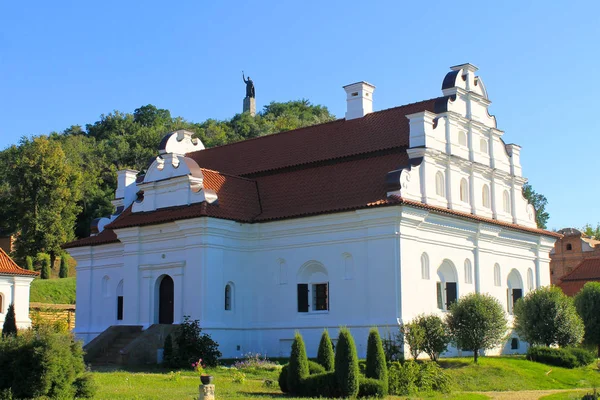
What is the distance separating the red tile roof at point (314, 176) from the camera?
105 feet

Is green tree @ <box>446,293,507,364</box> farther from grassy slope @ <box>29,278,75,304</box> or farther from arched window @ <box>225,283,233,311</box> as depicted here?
grassy slope @ <box>29,278,75,304</box>

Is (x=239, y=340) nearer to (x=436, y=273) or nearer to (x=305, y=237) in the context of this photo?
(x=305, y=237)

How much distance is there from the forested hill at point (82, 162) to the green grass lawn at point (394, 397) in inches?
1708

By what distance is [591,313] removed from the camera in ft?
117

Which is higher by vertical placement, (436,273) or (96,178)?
(96,178)

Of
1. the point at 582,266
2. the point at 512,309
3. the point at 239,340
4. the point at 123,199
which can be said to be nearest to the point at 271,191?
the point at 239,340

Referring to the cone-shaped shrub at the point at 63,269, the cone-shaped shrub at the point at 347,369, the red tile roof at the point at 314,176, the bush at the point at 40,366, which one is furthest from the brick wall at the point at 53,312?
the cone-shaped shrub at the point at 347,369

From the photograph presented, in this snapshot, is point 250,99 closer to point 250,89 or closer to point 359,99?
point 250,89

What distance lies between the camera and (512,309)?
36.3 m

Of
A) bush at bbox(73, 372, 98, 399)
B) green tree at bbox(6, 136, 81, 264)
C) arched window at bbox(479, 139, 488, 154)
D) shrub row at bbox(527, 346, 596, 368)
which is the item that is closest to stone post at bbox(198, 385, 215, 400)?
bush at bbox(73, 372, 98, 399)

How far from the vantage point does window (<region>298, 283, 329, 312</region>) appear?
3222 centimetres

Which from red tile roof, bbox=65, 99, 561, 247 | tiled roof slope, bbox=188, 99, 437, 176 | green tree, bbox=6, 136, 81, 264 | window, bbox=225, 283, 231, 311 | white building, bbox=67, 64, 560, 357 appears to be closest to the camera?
white building, bbox=67, 64, 560, 357

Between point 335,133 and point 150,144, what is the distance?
55.0m

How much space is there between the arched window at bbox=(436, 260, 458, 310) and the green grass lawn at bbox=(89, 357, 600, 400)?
3.53m
